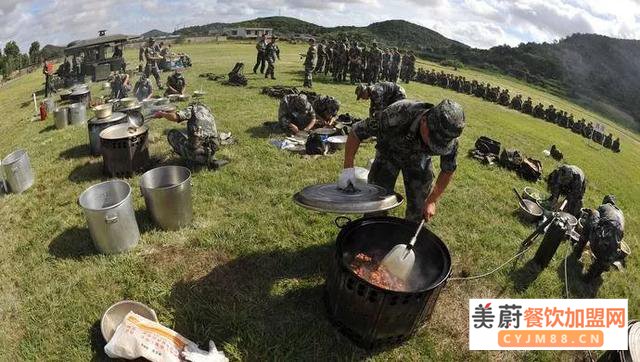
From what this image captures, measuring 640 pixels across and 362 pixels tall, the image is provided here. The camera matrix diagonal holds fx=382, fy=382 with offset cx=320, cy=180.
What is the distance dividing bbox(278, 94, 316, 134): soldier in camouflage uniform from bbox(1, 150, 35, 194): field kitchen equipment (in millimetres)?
6036

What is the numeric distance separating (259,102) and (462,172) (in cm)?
814

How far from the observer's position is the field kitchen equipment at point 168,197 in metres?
5.70

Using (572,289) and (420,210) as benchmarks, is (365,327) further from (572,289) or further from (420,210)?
(572,289)

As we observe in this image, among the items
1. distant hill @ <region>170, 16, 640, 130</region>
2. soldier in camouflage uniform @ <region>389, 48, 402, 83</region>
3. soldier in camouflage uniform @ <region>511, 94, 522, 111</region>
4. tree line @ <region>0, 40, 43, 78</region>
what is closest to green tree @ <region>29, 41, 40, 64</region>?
tree line @ <region>0, 40, 43, 78</region>

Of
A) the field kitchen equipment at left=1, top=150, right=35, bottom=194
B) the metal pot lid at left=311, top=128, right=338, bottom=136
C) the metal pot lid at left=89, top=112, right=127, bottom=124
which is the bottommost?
the field kitchen equipment at left=1, top=150, right=35, bottom=194

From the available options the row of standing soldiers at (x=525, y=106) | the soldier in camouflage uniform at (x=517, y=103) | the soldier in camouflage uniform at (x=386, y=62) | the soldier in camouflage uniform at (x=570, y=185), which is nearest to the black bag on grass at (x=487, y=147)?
the soldier in camouflage uniform at (x=570, y=185)

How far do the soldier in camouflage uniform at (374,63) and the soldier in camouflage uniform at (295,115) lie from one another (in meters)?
12.5

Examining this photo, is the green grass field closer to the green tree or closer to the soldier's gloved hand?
the soldier's gloved hand

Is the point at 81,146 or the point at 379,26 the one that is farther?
the point at 379,26

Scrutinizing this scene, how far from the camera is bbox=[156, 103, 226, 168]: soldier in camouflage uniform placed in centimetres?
783

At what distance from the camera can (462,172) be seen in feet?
32.7

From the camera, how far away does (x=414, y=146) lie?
477 centimetres

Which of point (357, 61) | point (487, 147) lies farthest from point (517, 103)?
point (487, 147)

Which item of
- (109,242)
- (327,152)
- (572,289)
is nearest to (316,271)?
(109,242)
